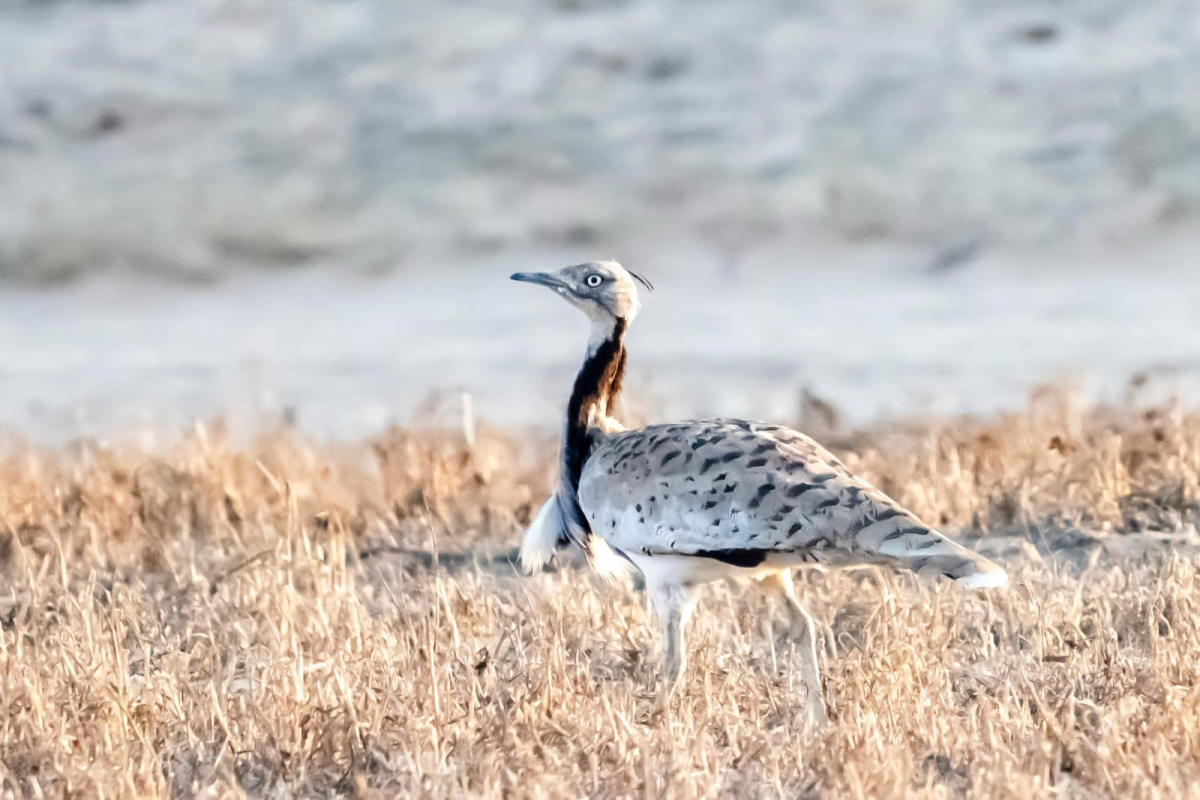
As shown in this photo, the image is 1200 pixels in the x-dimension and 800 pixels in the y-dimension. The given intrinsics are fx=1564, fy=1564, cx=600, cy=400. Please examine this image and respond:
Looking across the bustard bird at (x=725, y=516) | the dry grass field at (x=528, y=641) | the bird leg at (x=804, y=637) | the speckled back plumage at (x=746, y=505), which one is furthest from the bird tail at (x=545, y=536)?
the bird leg at (x=804, y=637)

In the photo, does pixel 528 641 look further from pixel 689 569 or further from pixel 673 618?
pixel 689 569

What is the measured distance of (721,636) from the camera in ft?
19.5

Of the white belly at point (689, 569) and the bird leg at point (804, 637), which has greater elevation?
the white belly at point (689, 569)

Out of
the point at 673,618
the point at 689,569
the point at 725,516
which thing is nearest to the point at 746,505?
the point at 725,516

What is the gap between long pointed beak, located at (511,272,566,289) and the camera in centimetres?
616

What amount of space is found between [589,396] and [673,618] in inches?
45.3

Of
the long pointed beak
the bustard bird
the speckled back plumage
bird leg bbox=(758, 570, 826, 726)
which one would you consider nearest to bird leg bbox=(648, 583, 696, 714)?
the bustard bird

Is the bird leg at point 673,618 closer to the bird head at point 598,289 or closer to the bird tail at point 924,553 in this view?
the bird tail at point 924,553

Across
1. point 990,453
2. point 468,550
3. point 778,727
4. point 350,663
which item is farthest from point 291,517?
point 990,453

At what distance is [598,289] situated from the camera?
6098 millimetres

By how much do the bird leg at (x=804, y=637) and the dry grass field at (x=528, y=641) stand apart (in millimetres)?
80

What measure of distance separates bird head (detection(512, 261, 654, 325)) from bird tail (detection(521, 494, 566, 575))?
2.50ft

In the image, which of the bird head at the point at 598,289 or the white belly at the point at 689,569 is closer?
the white belly at the point at 689,569

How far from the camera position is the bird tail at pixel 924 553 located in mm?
4512
